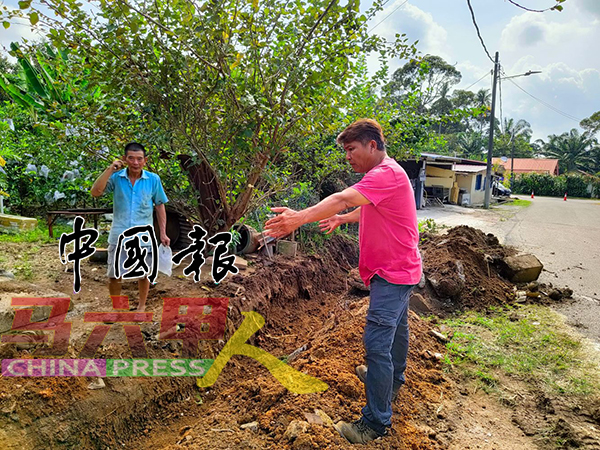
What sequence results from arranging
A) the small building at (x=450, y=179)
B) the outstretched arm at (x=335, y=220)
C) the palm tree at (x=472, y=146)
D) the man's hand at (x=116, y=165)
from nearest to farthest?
the outstretched arm at (x=335, y=220) < the man's hand at (x=116, y=165) < the small building at (x=450, y=179) < the palm tree at (x=472, y=146)

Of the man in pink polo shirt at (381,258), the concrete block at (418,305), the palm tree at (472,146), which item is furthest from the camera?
the palm tree at (472,146)

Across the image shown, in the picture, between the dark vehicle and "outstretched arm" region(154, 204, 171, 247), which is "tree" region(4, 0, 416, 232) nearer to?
"outstretched arm" region(154, 204, 171, 247)

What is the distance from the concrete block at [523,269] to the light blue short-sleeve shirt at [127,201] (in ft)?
19.8

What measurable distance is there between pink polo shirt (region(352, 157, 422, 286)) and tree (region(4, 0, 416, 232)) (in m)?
1.62

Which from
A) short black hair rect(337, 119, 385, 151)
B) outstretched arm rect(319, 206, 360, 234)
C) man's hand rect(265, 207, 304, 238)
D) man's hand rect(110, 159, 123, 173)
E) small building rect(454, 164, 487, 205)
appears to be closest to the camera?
man's hand rect(265, 207, 304, 238)

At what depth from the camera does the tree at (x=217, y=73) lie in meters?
3.67

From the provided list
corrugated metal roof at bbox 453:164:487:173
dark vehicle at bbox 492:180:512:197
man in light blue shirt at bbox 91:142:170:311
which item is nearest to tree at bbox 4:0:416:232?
man in light blue shirt at bbox 91:142:170:311

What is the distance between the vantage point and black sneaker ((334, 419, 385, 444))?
2.48 m

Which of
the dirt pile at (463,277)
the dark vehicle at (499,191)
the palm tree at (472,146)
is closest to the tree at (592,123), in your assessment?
the palm tree at (472,146)

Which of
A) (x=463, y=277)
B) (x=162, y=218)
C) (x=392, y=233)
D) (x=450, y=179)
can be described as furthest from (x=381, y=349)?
(x=450, y=179)

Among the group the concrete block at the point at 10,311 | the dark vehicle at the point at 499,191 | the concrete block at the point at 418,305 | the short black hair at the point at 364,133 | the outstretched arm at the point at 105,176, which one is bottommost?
the concrete block at the point at 418,305

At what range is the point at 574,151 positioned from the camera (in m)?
47.2

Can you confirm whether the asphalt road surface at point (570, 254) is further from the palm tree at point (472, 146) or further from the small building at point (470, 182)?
the palm tree at point (472, 146)

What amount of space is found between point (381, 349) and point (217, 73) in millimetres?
3004
